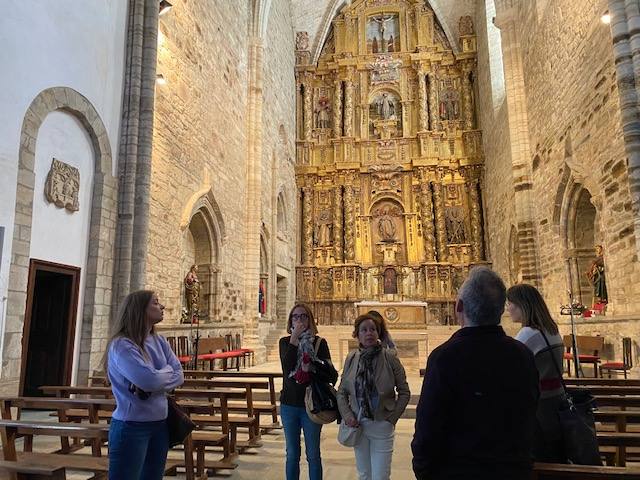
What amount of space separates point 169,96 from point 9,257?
536 centimetres

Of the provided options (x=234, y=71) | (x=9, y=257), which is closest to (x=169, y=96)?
(x=234, y=71)

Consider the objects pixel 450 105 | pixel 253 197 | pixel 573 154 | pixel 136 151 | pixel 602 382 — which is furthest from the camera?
pixel 450 105

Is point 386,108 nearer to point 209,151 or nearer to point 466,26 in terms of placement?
point 466,26

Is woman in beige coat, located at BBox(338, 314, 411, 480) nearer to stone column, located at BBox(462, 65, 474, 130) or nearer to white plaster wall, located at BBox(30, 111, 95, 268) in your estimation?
white plaster wall, located at BBox(30, 111, 95, 268)

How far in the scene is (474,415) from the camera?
160 cm

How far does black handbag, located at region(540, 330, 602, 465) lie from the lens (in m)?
2.32

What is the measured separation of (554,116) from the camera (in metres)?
10.7

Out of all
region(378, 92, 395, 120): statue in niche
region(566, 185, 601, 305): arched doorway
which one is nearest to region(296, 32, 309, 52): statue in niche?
region(378, 92, 395, 120): statue in niche

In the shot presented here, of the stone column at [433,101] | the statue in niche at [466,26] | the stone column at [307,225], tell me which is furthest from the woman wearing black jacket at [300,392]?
the statue in niche at [466,26]

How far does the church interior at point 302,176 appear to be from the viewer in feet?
21.3

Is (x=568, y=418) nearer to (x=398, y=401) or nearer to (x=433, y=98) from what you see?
(x=398, y=401)

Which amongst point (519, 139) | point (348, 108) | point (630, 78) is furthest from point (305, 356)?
point (348, 108)

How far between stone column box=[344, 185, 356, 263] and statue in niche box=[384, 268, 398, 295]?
145 centimetres

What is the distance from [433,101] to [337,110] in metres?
4.00
